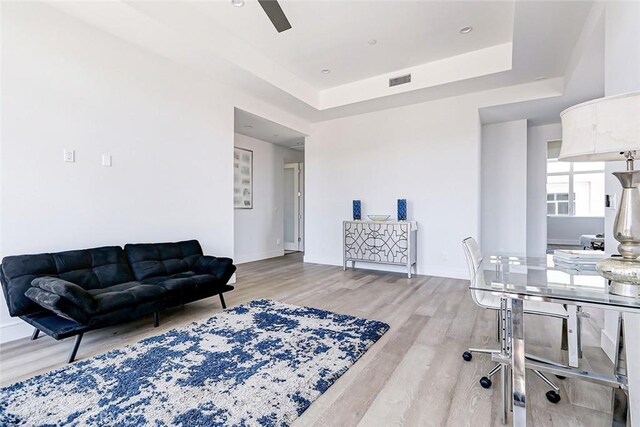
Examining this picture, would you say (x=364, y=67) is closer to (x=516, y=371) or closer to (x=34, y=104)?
(x=34, y=104)

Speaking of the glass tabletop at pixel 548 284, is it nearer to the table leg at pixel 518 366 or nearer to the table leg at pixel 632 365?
the table leg at pixel 518 366

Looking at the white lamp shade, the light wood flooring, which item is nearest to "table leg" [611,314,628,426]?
the light wood flooring

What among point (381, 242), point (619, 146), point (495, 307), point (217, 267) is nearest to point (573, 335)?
point (495, 307)

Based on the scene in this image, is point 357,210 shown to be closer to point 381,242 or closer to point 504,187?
point 381,242

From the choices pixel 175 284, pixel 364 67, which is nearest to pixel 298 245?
pixel 364 67

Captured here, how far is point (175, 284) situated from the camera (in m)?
2.84

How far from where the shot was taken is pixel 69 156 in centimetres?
286

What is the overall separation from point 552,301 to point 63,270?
3475 mm

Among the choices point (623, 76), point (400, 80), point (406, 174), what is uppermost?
point (400, 80)

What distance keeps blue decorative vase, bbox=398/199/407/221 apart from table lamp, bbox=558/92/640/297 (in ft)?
12.1

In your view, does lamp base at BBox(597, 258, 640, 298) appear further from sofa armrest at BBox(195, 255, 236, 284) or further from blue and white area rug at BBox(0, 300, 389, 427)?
sofa armrest at BBox(195, 255, 236, 284)

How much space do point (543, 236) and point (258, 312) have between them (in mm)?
5441

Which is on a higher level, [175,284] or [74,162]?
Answer: [74,162]

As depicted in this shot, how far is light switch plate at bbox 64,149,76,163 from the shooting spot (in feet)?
9.32
